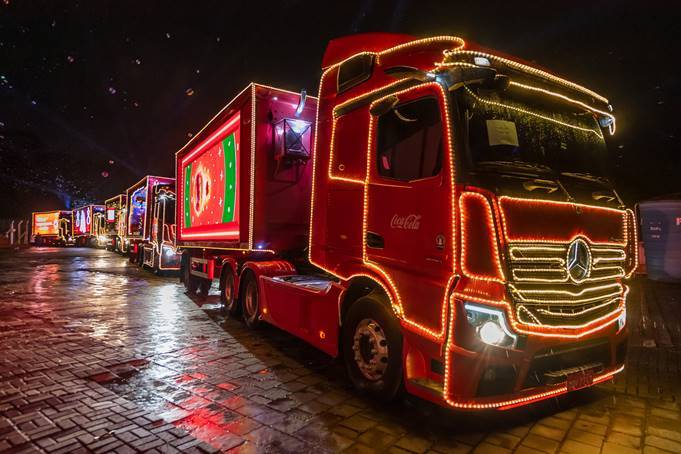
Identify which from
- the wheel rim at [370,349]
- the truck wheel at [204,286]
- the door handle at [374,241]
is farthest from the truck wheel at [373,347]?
A: the truck wheel at [204,286]

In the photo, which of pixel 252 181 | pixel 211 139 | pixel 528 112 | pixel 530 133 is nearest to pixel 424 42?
pixel 528 112

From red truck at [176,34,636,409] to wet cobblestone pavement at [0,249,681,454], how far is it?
0.41m

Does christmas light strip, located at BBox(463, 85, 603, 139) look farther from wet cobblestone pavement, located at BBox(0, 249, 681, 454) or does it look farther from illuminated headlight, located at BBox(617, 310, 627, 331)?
wet cobblestone pavement, located at BBox(0, 249, 681, 454)

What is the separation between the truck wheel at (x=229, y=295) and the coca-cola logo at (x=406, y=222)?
185 inches

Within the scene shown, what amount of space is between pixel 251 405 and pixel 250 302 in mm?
3329

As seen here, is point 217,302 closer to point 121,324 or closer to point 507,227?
point 121,324

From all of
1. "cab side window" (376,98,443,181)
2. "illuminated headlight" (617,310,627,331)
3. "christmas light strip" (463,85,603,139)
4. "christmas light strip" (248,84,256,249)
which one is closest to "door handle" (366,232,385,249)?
"cab side window" (376,98,443,181)

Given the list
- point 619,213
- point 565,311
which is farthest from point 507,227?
point 619,213

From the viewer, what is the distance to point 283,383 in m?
4.78

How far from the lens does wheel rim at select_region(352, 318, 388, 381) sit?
4.12 meters

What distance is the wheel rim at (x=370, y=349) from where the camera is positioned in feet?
13.5

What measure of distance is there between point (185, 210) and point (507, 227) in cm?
1001

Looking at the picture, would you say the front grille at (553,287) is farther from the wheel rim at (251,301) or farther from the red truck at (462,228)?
the wheel rim at (251,301)

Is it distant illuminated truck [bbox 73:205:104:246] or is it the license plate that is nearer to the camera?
the license plate
